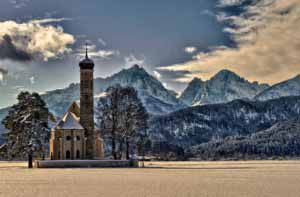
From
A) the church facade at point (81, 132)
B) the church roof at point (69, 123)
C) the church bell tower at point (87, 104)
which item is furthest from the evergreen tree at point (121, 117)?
the church roof at point (69, 123)

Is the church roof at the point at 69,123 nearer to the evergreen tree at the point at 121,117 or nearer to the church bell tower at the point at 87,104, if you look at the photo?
the church bell tower at the point at 87,104

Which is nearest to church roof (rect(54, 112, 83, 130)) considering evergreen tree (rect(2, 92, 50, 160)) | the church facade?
the church facade

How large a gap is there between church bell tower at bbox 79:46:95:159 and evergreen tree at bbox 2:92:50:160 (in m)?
8.65

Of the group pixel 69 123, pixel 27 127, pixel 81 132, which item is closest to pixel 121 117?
pixel 81 132

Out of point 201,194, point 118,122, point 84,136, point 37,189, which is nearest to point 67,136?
point 84,136

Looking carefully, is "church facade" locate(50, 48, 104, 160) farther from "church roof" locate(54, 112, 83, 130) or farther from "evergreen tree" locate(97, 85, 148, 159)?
"evergreen tree" locate(97, 85, 148, 159)

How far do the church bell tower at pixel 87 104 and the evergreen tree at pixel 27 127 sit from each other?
28.4ft

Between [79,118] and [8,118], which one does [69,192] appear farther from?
[79,118]

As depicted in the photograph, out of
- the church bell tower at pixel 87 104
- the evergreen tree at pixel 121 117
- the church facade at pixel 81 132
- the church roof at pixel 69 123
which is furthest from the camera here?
the church bell tower at pixel 87 104

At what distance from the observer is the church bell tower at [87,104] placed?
9344 cm

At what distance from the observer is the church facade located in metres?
91.3

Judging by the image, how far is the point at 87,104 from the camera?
94375 millimetres

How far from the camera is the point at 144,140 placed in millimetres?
96375

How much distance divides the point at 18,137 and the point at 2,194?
49.9 m
